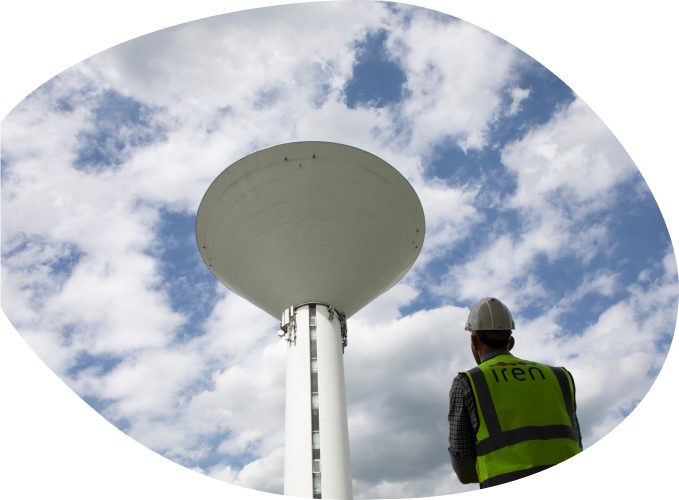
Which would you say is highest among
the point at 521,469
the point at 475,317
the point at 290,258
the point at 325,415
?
the point at 290,258

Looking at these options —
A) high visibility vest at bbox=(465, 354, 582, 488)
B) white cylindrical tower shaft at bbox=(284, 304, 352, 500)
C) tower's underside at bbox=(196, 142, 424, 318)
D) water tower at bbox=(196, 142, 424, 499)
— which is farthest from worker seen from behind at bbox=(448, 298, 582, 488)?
tower's underside at bbox=(196, 142, 424, 318)


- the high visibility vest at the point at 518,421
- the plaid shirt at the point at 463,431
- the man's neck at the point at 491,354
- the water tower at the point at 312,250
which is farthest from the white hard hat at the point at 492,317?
the water tower at the point at 312,250

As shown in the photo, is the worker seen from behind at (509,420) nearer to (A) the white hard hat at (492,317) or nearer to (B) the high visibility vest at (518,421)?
(B) the high visibility vest at (518,421)

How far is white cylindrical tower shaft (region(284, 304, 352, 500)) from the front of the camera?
38.9 ft

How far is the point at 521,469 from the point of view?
2607 mm

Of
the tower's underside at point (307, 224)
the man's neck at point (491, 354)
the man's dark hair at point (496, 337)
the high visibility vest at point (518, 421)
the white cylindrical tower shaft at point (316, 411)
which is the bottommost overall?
the high visibility vest at point (518, 421)

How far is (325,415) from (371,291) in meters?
3.85

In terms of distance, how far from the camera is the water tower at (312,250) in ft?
40.5

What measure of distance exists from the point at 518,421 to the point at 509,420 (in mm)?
44

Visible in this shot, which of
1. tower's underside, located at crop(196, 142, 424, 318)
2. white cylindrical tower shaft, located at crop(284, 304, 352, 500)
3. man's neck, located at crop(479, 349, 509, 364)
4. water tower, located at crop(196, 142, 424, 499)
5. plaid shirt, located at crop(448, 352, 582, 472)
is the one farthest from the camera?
tower's underside, located at crop(196, 142, 424, 318)

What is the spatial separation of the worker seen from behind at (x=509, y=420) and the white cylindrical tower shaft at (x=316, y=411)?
9.55 metres

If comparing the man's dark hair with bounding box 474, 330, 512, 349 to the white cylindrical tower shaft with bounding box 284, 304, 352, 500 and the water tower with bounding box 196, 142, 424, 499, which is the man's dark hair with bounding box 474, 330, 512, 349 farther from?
the water tower with bounding box 196, 142, 424, 499

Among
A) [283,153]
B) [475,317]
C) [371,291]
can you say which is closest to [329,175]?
[283,153]

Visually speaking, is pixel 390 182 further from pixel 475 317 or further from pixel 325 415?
pixel 475 317
